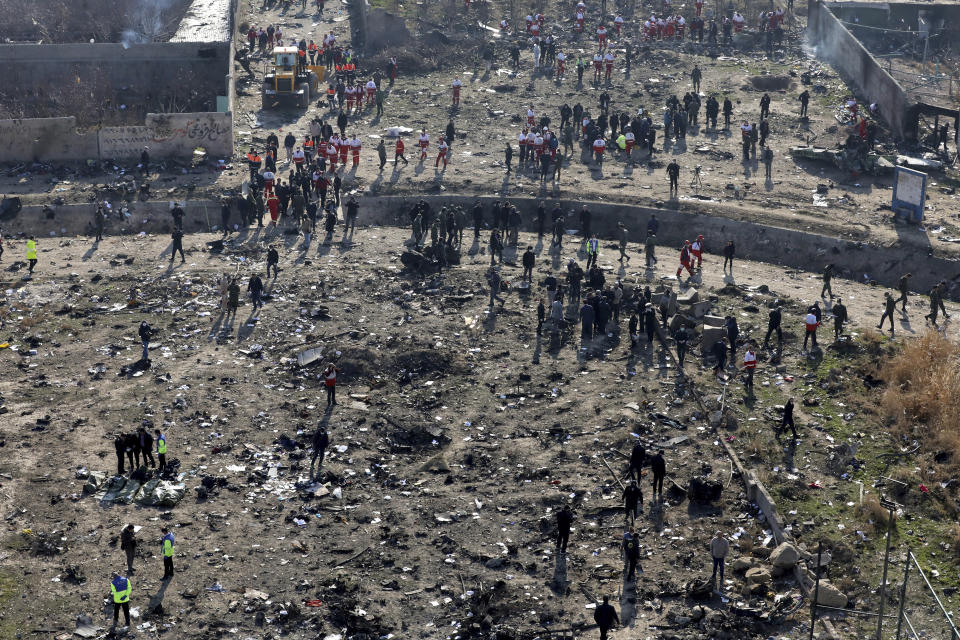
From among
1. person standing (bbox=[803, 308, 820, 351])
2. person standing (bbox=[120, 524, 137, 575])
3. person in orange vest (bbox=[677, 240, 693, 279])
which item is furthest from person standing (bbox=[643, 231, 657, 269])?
person standing (bbox=[120, 524, 137, 575])

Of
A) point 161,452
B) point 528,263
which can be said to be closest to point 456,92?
point 528,263

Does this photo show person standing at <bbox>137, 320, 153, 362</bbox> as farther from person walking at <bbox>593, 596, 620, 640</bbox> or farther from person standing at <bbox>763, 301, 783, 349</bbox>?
person standing at <bbox>763, 301, 783, 349</bbox>

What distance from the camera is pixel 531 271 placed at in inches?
1111

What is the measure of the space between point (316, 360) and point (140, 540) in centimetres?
666

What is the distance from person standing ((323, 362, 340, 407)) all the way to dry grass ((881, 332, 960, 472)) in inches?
401

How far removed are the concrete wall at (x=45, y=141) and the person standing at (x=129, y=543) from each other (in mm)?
20585

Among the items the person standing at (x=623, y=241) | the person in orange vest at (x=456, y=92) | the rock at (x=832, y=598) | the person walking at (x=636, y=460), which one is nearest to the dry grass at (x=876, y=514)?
the rock at (x=832, y=598)

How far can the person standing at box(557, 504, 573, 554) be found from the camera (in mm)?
17328

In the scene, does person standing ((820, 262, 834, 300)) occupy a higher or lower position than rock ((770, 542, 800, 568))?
higher

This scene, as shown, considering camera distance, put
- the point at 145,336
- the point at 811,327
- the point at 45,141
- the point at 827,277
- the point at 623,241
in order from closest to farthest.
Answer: the point at 145,336
the point at 811,327
the point at 827,277
the point at 623,241
the point at 45,141

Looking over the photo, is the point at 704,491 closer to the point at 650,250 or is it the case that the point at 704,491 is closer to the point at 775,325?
the point at 775,325

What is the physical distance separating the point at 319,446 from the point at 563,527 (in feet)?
15.8

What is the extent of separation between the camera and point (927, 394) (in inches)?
832

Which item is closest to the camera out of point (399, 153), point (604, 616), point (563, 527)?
point (604, 616)
